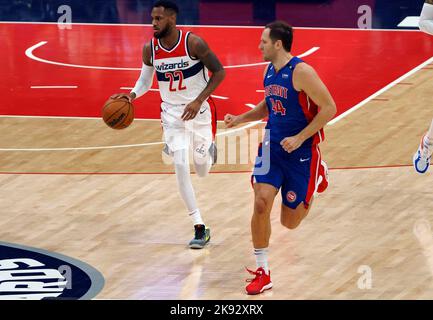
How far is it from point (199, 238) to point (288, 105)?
216 cm

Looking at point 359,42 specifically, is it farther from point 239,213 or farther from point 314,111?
point 314,111

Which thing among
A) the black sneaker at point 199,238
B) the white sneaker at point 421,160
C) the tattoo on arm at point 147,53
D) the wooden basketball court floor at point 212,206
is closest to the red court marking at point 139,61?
the wooden basketball court floor at point 212,206

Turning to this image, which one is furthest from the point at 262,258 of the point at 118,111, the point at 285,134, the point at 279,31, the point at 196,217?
the point at 118,111

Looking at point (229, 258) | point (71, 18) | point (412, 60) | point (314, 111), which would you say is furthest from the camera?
point (71, 18)

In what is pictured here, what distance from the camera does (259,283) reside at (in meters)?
12.5

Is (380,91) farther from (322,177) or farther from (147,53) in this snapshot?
(322,177)

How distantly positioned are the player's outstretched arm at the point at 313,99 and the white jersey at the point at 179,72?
1.89 metres

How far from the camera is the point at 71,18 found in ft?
92.4

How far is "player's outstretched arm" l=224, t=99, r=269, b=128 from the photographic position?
12641 mm

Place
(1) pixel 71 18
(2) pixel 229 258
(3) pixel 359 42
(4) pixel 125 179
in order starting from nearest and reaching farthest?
(2) pixel 229 258 → (4) pixel 125 179 → (3) pixel 359 42 → (1) pixel 71 18

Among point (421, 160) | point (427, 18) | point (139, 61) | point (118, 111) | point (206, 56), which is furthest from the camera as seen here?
point (139, 61)
